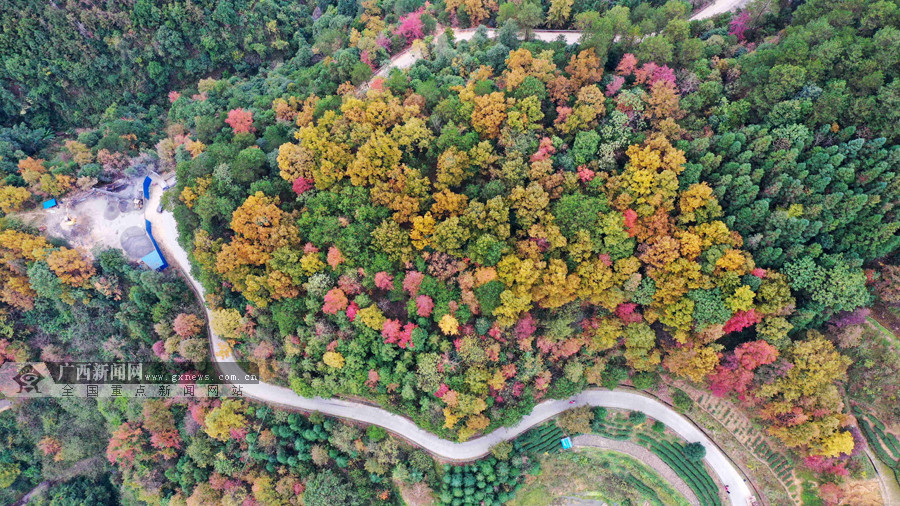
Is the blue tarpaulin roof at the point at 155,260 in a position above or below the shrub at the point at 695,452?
above

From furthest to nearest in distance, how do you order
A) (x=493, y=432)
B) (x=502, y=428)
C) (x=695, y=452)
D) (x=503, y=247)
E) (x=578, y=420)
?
(x=502, y=428), (x=493, y=432), (x=578, y=420), (x=695, y=452), (x=503, y=247)

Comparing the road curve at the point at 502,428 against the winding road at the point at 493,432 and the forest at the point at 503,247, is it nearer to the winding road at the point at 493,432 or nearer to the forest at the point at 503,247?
the winding road at the point at 493,432

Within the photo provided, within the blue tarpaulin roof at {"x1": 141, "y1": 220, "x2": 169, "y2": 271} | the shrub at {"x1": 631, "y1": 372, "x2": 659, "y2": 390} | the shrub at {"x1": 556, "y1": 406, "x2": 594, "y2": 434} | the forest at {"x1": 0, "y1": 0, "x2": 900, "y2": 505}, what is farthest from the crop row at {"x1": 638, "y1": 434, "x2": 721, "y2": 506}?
the blue tarpaulin roof at {"x1": 141, "y1": 220, "x2": 169, "y2": 271}

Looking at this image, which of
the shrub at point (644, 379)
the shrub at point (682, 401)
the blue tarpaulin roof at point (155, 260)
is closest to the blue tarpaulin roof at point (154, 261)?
the blue tarpaulin roof at point (155, 260)

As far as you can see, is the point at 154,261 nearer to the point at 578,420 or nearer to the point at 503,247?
the point at 503,247

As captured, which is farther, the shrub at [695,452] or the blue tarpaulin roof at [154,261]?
the blue tarpaulin roof at [154,261]

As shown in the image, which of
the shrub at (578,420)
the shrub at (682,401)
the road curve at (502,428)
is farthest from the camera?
the road curve at (502,428)

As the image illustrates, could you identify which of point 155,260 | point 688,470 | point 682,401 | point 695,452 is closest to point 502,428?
point 682,401

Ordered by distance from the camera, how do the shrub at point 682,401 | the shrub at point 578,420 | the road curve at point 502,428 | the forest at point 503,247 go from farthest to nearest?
the road curve at point 502,428
the shrub at point 578,420
the shrub at point 682,401
the forest at point 503,247

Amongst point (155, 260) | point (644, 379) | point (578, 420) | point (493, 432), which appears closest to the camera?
point (644, 379)
